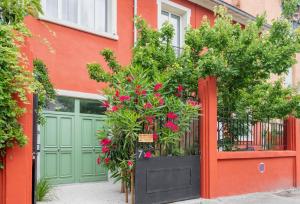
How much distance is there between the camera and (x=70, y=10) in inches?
474

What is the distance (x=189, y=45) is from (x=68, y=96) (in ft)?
12.5

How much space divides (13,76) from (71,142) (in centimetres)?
553

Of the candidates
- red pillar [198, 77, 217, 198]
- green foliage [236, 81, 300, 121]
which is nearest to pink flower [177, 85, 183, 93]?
red pillar [198, 77, 217, 198]

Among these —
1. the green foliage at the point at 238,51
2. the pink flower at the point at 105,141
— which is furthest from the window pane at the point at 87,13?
the pink flower at the point at 105,141

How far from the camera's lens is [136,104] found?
880 centimetres

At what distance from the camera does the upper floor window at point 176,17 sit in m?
15.0

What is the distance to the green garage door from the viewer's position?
11266mm

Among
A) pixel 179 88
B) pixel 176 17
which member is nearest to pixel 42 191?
pixel 179 88

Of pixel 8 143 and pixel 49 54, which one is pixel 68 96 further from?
pixel 8 143

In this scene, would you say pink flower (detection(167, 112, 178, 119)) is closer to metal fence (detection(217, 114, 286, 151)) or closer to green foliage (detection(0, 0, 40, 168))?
metal fence (detection(217, 114, 286, 151))

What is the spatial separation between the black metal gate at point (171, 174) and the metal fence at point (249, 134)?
4.10 feet

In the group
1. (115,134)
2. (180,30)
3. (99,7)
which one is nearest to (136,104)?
(115,134)

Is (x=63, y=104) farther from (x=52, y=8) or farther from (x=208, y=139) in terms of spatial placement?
(x=208, y=139)

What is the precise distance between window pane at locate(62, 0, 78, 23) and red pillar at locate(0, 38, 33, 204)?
518cm
